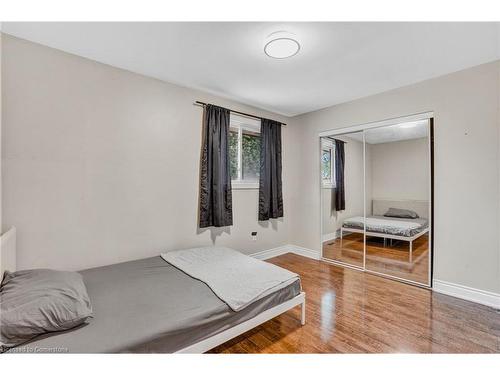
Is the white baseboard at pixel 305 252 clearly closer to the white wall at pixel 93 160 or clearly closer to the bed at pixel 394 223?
the bed at pixel 394 223

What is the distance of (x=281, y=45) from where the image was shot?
7.00 feet

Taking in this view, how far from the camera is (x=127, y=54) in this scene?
2.35 m

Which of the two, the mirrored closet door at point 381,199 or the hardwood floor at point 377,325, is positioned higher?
the mirrored closet door at point 381,199

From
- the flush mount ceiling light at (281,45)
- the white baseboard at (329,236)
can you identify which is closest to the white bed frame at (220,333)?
the white baseboard at (329,236)

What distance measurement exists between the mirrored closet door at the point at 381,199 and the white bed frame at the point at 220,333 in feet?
6.23

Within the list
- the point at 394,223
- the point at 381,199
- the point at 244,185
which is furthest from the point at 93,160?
the point at 394,223

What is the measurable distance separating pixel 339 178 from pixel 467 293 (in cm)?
203

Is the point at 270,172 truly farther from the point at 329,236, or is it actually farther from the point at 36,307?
the point at 36,307

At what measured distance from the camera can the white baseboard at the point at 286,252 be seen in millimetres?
4051

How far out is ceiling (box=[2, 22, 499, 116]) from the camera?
76.3 inches

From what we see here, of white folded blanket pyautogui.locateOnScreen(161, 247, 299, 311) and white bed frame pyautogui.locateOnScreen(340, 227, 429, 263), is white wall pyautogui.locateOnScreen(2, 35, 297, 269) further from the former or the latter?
white bed frame pyautogui.locateOnScreen(340, 227, 429, 263)

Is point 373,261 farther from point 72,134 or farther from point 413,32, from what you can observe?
point 72,134
